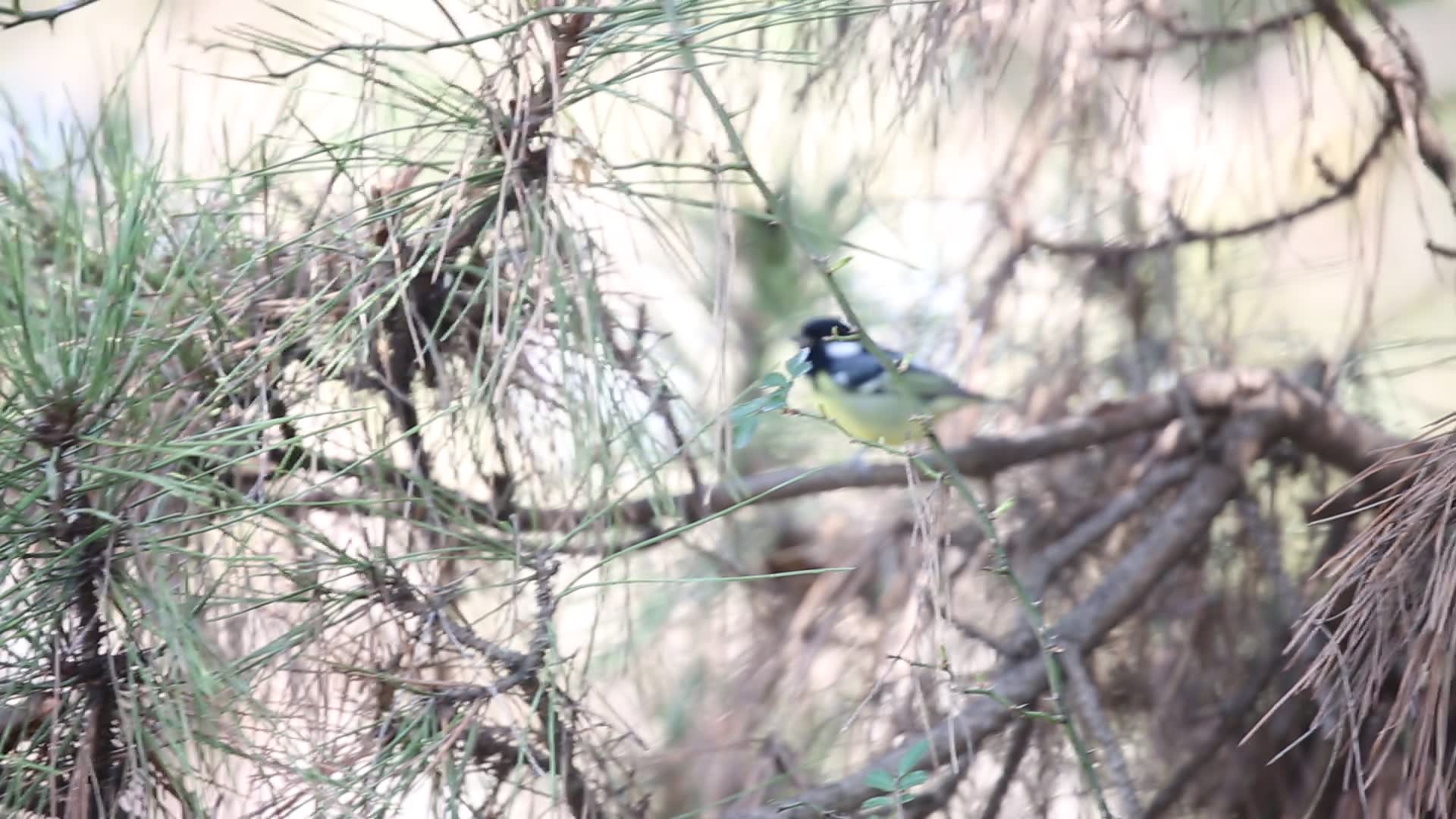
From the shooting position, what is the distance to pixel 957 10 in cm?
146

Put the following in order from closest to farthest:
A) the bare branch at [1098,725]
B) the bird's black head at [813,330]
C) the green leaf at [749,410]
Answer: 1. the green leaf at [749,410]
2. the bare branch at [1098,725]
3. the bird's black head at [813,330]

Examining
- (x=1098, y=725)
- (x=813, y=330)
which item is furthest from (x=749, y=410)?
(x=813, y=330)

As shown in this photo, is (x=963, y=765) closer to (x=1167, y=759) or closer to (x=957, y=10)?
(x=1167, y=759)

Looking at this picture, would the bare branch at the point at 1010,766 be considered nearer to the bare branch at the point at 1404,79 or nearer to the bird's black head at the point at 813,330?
the bare branch at the point at 1404,79

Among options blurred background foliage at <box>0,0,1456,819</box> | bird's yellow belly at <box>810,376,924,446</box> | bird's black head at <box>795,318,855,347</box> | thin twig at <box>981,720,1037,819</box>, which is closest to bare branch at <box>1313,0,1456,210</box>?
blurred background foliage at <box>0,0,1456,819</box>

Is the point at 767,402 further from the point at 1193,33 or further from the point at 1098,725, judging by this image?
the point at 1193,33

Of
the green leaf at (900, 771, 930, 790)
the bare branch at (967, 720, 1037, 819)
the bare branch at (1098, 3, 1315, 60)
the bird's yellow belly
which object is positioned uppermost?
the bare branch at (1098, 3, 1315, 60)

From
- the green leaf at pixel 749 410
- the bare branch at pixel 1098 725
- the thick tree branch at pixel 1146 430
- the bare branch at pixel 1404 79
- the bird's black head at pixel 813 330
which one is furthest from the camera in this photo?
the bird's black head at pixel 813 330

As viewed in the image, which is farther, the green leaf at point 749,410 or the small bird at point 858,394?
the small bird at point 858,394

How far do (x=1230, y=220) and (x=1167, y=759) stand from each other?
33.5 inches

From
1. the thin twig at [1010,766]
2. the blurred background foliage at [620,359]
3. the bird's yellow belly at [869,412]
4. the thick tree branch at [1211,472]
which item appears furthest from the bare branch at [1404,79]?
the bird's yellow belly at [869,412]

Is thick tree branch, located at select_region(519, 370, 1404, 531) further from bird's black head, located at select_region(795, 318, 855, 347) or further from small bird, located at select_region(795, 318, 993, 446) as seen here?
small bird, located at select_region(795, 318, 993, 446)

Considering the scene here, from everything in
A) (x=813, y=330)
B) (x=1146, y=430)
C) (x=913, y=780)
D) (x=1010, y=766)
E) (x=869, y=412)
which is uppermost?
(x=813, y=330)

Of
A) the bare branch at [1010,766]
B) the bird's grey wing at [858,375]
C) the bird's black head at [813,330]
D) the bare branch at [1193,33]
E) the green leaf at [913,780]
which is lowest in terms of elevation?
the bare branch at [1010,766]
